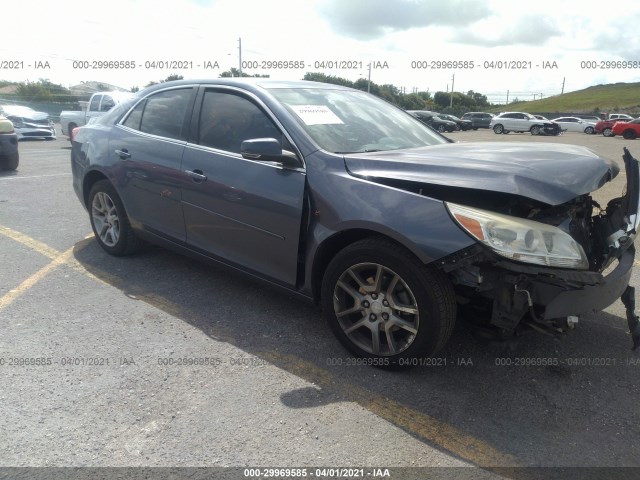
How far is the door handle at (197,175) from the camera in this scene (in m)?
3.68

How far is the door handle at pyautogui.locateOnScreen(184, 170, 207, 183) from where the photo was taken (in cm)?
368

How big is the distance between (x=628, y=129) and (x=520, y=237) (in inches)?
1310

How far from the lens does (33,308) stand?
150 inches

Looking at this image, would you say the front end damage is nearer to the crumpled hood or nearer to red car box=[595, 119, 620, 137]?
the crumpled hood

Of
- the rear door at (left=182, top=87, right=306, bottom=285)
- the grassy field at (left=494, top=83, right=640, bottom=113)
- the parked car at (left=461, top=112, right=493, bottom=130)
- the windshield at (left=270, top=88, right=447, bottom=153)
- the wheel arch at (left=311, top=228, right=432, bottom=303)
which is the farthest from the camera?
the grassy field at (left=494, top=83, right=640, bottom=113)

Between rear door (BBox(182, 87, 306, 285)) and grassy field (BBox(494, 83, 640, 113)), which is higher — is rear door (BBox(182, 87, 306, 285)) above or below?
below

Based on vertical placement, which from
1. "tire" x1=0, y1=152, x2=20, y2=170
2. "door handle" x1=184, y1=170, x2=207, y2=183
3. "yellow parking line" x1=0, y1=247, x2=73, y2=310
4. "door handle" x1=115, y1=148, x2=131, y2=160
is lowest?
"yellow parking line" x1=0, y1=247, x2=73, y2=310

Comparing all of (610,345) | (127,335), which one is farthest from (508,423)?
(127,335)

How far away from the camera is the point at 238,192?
3.44 meters

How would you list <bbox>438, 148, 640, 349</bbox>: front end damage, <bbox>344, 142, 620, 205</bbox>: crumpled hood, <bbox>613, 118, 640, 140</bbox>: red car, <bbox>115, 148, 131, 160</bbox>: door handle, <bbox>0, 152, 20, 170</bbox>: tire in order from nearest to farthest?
<bbox>438, 148, 640, 349</bbox>: front end damage, <bbox>344, 142, 620, 205</bbox>: crumpled hood, <bbox>115, 148, 131, 160</bbox>: door handle, <bbox>0, 152, 20, 170</bbox>: tire, <bbox>613, 118, 640, 140</bbox>: red car

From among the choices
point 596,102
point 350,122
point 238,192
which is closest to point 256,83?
point 350,122

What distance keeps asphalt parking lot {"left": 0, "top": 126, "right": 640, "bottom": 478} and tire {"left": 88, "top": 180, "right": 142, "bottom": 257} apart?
716 mm

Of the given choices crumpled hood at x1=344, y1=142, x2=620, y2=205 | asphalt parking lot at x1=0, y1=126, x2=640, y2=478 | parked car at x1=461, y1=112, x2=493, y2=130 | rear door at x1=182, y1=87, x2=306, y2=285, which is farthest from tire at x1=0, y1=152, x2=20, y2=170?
parked car at x1=461, y1=112, x2=493, y2=130

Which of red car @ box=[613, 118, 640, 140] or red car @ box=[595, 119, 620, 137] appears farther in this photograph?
red car @ box=[595, 119, 620, 137]
